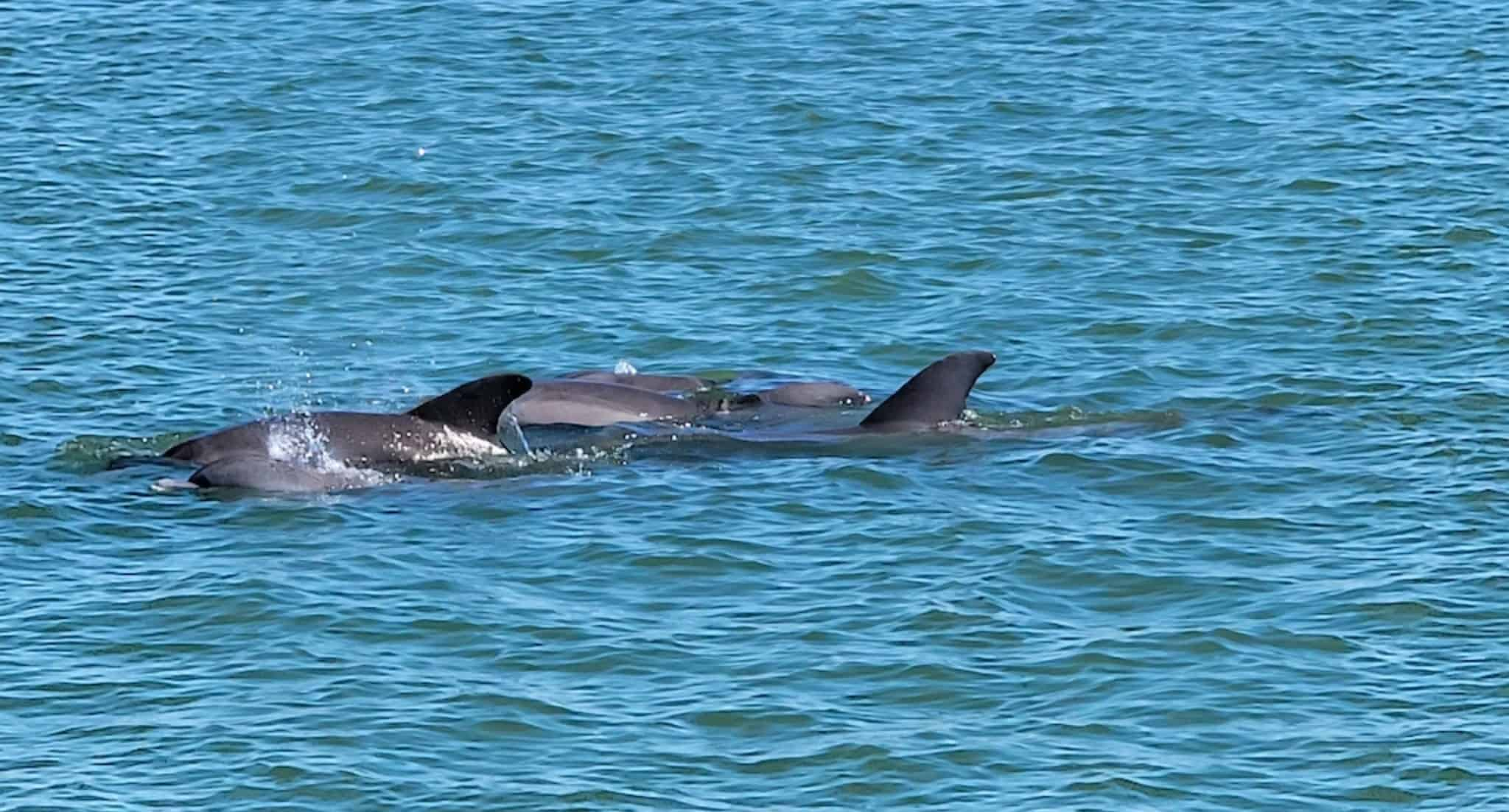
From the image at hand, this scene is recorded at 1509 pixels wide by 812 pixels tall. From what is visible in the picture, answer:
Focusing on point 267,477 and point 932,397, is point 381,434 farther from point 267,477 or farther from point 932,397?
point 932,397

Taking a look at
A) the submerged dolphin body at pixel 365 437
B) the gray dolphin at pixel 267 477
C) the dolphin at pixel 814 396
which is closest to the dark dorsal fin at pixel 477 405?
the submerged dolphin body at pixel 365 437

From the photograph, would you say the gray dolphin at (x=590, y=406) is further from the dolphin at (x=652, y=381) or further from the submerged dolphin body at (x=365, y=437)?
the submerged dolphin body at (x=365, y=437)

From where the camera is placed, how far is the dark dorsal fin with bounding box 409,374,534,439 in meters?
18.6

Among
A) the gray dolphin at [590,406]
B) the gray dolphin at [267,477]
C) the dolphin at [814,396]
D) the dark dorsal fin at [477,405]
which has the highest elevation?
the dark dorsal fin at [477,405]

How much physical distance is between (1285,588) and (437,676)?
202 inches

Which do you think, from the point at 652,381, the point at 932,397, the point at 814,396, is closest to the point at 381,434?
the point at 652,381

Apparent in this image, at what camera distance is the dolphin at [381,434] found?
1870 centimetres

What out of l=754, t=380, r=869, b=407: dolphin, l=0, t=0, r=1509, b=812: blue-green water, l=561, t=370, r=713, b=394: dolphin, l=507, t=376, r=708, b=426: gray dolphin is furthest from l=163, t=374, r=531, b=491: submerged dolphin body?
l=754, t=380, r=869, b=407: dolphin

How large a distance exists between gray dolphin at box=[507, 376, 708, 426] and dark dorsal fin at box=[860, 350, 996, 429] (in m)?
1.53

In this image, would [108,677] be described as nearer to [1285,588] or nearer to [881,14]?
[1285,588]

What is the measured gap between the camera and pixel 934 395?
19375 mm

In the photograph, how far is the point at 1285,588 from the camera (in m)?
16.4

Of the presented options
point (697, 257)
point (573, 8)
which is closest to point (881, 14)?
point (573, 8)

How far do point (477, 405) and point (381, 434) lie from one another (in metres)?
0.71
